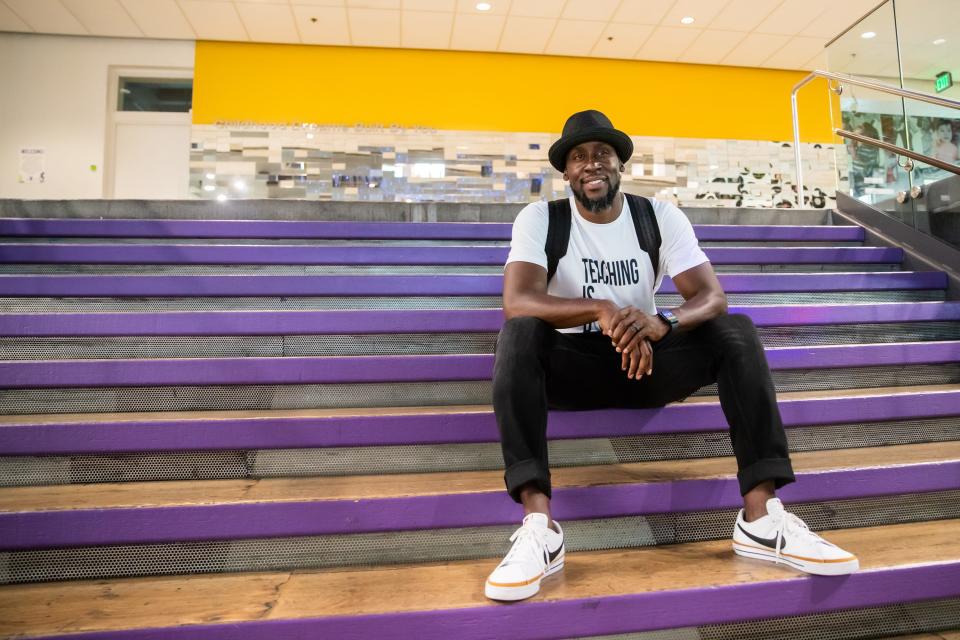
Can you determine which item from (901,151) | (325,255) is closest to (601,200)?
(325,255)

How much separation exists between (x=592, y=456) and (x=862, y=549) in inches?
28.7

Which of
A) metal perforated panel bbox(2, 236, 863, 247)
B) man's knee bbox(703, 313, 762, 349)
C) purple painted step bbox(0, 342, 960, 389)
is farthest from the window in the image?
man's knee bbox(703, 313, 762, 349)

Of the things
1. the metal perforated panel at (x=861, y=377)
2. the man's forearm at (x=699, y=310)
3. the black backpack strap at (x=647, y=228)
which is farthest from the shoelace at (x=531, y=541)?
the metal perforated panel at (x=861, y=377)

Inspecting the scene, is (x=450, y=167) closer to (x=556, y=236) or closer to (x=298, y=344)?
(x=298, y=344)

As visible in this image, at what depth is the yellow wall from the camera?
22.8 feet

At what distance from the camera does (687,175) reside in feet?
24.3

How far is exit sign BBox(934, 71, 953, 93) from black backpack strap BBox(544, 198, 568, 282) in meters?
3.03

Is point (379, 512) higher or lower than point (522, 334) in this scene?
lower

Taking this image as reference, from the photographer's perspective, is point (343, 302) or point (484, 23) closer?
point (343, 302)

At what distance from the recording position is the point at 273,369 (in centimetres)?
199

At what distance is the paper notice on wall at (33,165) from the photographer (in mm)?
6668

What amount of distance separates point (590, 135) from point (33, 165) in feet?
24.8

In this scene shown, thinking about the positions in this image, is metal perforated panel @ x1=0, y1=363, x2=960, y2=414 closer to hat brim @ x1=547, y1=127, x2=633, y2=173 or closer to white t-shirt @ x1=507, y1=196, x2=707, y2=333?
white t-shirt @ x1=507, y1=196, x2=707, y2=333

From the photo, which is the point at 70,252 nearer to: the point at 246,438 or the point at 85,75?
the point at 246,438
